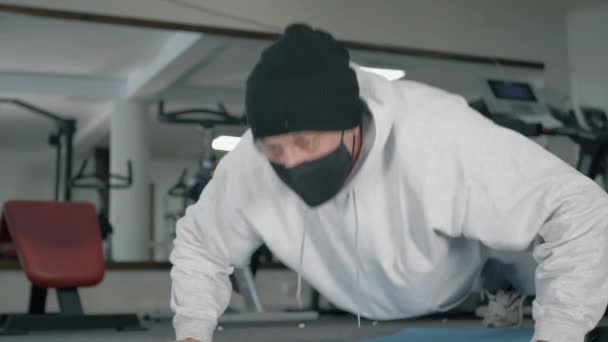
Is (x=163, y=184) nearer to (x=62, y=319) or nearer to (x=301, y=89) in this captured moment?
(x=62, y=319)

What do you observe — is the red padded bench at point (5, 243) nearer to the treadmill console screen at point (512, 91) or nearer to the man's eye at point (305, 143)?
the treadmill console screen at point (512, 91)

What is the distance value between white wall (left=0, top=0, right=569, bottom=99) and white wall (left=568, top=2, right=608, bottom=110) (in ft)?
0.25

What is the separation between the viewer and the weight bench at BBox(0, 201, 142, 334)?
3527 millimetres

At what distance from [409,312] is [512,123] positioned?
1305 mm

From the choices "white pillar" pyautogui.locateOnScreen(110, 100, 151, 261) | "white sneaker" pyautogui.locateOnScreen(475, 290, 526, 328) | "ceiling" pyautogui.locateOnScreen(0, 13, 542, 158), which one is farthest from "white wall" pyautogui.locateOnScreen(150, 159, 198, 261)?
"white sneaker" pyautogui.locateOnScreen(475, 290, 526, 328)

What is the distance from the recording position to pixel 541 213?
4.09 ft

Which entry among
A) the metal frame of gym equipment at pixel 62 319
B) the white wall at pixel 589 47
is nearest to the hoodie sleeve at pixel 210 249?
the metal frame of gym equipment at pixel 62 319

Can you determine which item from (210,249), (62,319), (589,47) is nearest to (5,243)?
(62,319)

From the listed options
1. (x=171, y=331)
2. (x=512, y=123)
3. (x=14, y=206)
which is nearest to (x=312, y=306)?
(x=171, y=331)

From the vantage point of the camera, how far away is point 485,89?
434 centimetres

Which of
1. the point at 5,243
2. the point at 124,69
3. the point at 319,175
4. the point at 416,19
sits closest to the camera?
the point at 319,175

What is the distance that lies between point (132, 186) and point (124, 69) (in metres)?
1.12

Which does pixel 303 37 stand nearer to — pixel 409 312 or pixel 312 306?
pixel 409 312

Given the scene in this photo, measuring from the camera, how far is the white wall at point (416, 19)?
4523mm
